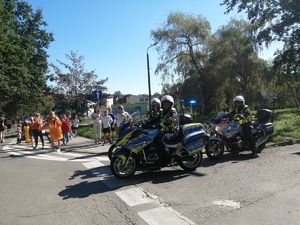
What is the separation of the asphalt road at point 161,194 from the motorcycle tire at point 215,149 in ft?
0.73

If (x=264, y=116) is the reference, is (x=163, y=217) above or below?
below

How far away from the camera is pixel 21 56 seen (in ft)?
91.6

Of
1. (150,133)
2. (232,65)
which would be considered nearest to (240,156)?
(150,133)

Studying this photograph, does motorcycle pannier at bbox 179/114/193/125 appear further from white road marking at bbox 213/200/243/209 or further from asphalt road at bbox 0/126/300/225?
white road marking at bbox 213/200/243/209

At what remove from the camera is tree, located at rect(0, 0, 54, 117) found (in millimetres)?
25172

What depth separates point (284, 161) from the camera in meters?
7.87

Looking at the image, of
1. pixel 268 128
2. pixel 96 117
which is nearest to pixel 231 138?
pixel 268 128

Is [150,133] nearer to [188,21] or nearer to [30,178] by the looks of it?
[30,178]

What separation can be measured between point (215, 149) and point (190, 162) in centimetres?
145

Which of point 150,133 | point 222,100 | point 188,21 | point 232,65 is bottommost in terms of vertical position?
point 150,133

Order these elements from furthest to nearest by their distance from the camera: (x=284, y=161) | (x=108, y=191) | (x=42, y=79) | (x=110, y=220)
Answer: (x=42, y=79), (x=284, y=161), (x=108, y=191), (x=110, y=220)

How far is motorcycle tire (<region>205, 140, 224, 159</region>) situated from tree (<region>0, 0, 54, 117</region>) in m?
21.0

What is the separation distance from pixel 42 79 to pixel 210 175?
99.1ft

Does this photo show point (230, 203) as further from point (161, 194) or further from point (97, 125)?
point (97, 125)
